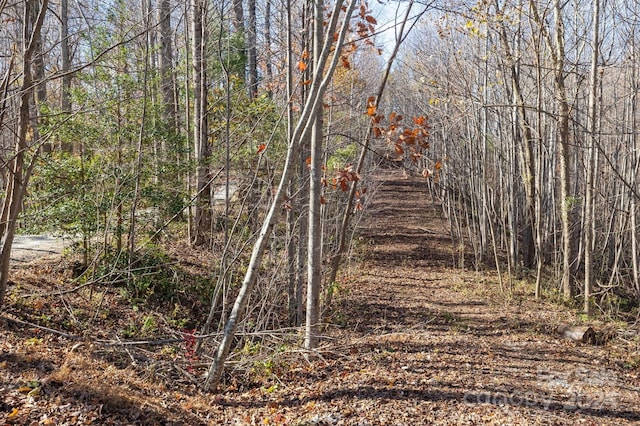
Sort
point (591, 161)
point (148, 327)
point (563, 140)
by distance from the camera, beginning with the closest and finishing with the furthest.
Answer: point (148, 327) → point (591, 161) → point (563, 140)

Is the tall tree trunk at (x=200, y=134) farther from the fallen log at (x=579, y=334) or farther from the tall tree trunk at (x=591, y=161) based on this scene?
the tall tree trunk at (x=591, y=161)

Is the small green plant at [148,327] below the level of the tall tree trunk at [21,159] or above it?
below

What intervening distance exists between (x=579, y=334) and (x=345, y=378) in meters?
3.99

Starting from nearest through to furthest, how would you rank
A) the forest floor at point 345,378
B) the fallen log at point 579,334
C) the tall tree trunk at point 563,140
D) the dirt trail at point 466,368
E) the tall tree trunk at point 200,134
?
1. the forest floor at point 345,378
2. the dirt trail at point 466,368
3. the fallen log at point 579,334
4. the tall tree trunk at point 563,140
5. the tall tree trunk at point 200,134

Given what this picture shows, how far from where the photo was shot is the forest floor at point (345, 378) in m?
4.03

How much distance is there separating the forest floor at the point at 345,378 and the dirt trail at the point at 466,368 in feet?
0.06

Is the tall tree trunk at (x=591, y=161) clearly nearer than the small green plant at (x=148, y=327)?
No

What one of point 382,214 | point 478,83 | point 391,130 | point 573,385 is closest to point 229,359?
point 391,130

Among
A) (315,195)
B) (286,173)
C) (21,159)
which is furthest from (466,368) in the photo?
(21,159)

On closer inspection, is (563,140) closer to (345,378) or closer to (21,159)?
(345,378)

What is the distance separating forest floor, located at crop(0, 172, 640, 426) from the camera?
4.03 meters

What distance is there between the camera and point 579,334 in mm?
7219

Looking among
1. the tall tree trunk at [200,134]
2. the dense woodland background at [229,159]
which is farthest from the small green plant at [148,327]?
the tall tree trunk at [200,134]

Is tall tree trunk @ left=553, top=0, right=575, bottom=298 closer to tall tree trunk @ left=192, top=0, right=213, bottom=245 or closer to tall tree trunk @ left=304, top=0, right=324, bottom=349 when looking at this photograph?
tall tree trunk @ left=304, top=0, right=324, bottom=349
